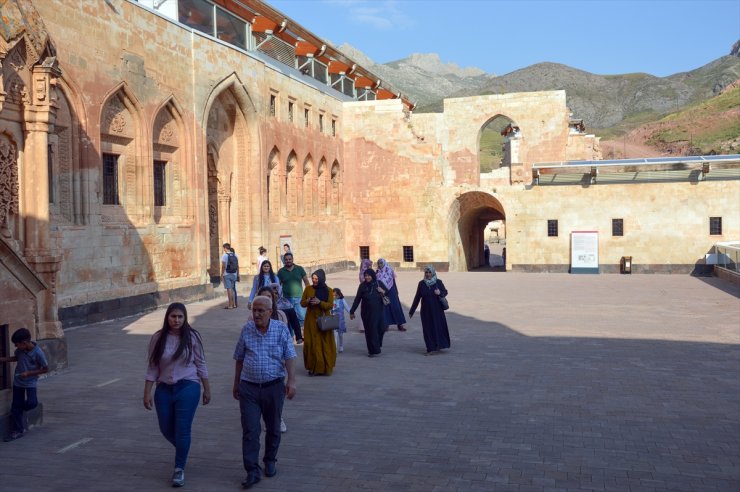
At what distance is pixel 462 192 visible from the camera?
3105 centimetres

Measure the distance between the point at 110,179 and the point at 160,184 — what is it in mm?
2296

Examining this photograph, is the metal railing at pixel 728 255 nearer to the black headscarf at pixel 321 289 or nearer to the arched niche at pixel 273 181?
the arched niche at pixel 273 181

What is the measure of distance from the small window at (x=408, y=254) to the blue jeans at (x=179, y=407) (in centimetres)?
2672

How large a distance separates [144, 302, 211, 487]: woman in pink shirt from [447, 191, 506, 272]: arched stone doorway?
86.1 feet

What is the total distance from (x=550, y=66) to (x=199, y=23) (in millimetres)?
159879

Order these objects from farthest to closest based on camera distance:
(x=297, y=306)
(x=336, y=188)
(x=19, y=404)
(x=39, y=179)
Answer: (x=336, y=188)
(x=297, y=306)
(x=39, y=179)
(x=19, y=404)

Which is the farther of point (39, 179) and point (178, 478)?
point (39, 179)

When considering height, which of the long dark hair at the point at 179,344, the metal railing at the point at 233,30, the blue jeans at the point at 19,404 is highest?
the metal railing at the point at 233,30

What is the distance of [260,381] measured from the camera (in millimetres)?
5629

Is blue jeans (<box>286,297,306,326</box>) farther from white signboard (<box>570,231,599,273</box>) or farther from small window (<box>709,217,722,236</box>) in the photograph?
small window (<box>709,217,722,236</box>)

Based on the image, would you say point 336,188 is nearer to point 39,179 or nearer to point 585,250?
point 585,250

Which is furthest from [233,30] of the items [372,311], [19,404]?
[19,404]

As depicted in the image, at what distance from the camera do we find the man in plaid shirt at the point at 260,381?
18.2ft

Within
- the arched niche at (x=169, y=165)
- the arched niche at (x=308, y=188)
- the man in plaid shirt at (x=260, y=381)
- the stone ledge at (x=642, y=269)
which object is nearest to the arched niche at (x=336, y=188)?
the arched niche at (x=308, y=188)
